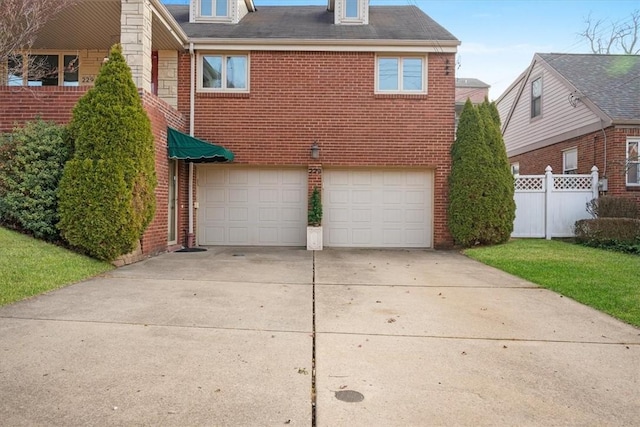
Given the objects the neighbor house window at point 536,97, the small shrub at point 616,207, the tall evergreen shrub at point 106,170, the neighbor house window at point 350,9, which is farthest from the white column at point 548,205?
the tall evergreen shrub at point 106,170

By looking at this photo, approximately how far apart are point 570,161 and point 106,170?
1387cm

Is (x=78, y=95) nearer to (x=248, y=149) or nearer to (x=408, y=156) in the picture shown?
(x=248, y=149)

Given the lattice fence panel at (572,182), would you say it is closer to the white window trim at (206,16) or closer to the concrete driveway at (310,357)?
the concrete driveway at (310,357)

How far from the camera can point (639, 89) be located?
13188 mm

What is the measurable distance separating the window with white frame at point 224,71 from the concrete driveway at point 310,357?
6391 mm

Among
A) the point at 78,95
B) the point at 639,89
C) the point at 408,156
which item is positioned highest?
the point at 639,89

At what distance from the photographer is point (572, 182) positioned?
11914 millimetres

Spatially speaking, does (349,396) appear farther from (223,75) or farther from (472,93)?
(472,93)

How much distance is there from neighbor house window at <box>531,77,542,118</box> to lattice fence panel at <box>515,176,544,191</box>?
17.8 feet

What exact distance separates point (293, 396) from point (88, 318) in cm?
253

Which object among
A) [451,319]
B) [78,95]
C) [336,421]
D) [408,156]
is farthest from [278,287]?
[408,156]

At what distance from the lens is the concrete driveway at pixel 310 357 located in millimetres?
2443

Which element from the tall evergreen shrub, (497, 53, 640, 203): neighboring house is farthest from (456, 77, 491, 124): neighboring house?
the tall evergreen shrub

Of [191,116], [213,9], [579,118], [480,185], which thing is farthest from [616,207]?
[213,9]
